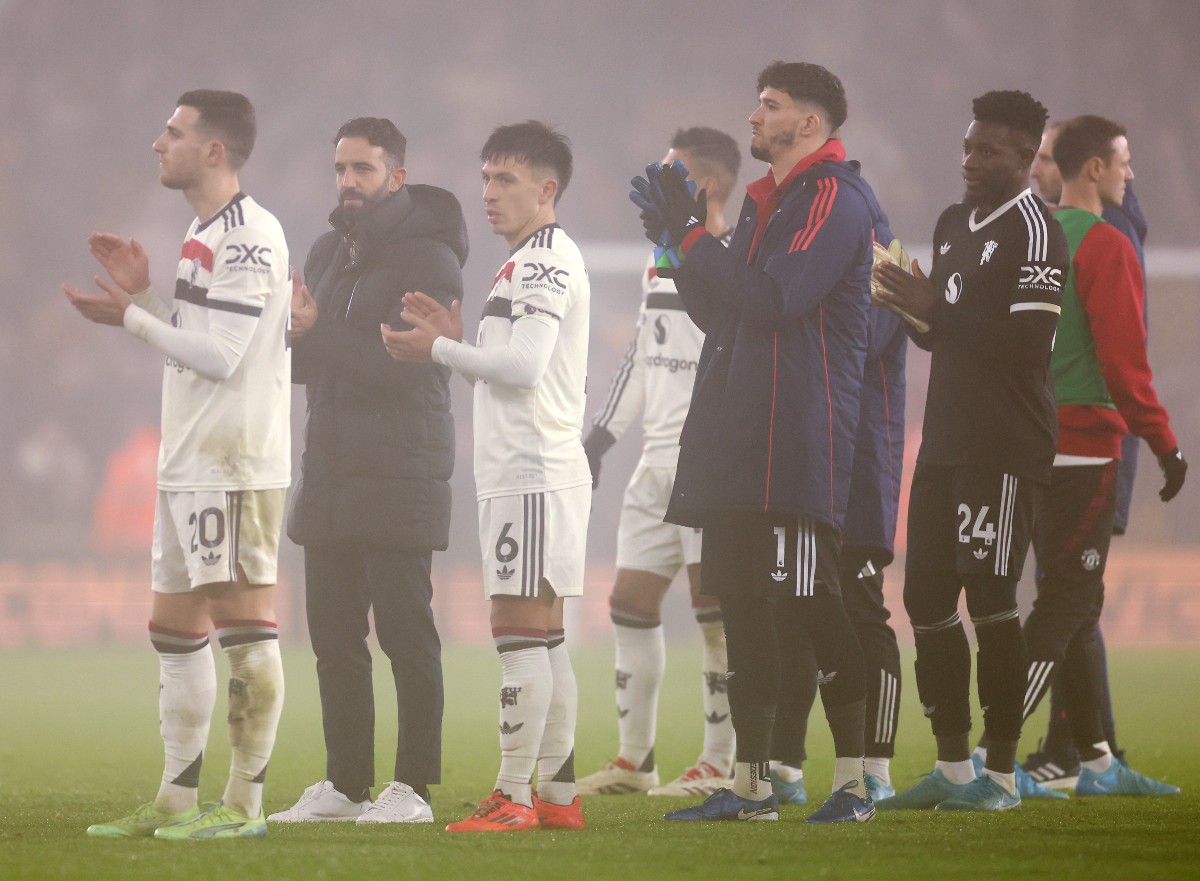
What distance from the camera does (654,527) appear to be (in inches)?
226

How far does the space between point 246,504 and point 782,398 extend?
1378mm

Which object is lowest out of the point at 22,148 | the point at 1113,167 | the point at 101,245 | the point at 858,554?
the point at 858,554

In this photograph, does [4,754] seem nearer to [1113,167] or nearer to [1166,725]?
[1113,167]

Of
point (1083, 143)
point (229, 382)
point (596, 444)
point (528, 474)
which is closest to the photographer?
point (229, 382)

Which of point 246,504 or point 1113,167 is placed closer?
point 246,504

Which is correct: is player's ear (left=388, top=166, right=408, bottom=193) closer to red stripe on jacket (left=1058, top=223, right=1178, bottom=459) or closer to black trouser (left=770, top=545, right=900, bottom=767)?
black trouser (left=770, top=545, right=900, bottom=767)

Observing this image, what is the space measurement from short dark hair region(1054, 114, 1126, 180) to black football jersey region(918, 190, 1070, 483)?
3.09 ft

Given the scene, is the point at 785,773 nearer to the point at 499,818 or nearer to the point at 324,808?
the point at 499,818

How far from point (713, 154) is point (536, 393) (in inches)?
67.9

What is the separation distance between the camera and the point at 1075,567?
5156 mm

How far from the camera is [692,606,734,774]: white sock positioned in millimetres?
5445

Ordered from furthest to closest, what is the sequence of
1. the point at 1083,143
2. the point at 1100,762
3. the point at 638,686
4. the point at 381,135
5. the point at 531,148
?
the point at 638,686
the point at 1083,143
the point at 1100,762
the point at 381,135
the point at 531,148

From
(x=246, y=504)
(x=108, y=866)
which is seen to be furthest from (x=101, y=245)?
(x=108, y=866)

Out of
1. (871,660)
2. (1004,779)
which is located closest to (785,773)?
(871,660)
